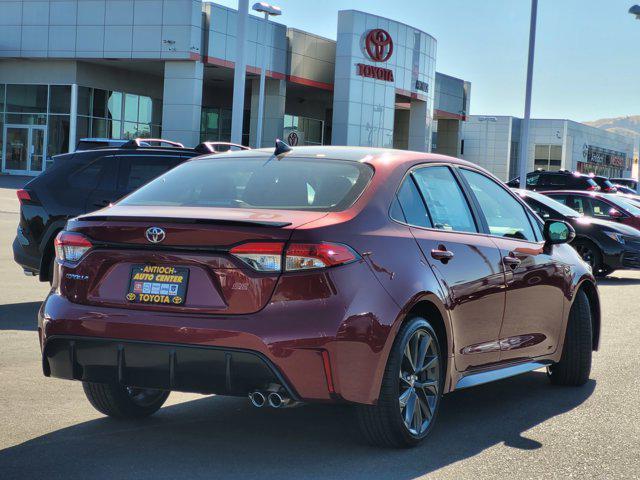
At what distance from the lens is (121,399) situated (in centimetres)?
596

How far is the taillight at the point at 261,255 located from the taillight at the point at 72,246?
0.83 meters

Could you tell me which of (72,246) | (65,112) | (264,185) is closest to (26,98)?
(65,112)

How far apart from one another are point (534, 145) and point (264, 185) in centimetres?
10315

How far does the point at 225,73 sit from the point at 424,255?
4396cm

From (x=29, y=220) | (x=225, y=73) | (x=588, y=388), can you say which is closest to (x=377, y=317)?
(x=588, y=388)

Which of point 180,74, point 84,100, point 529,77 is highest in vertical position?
point 180,74

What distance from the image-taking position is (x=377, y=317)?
5020 millimetres

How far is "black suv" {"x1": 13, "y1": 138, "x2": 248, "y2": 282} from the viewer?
11.1 meters

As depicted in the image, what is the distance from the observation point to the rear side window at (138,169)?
11378mm

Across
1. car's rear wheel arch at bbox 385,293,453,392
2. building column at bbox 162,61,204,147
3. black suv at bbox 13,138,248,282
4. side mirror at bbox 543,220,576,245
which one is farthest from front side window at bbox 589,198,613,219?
building column at bbox 162,61,204,147

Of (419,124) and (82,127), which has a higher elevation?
(419,124)

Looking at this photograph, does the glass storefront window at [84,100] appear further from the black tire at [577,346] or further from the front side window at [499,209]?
the front side window at [499,209]

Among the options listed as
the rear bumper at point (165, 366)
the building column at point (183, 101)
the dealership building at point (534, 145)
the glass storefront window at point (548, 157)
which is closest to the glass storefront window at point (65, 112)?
the building column at point (183, 101)

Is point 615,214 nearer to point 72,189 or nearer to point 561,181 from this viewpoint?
point 561,181
